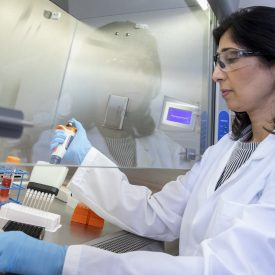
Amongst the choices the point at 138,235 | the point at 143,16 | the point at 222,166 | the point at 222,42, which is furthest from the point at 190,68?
the point at 138,235

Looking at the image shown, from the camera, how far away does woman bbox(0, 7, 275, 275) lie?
71 centimetres

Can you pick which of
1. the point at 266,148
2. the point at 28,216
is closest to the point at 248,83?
the point at 266,148

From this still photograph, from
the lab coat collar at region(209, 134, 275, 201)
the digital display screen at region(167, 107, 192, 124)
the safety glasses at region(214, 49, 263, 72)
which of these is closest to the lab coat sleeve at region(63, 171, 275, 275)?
the lab coat collar at region(209, 134, 275, 201)

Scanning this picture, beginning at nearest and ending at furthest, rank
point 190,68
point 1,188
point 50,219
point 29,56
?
point 29,56, point 50,219, point 1,188, point 190,68

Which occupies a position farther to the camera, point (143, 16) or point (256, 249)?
point (143, 16)

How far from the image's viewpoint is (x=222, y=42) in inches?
42.9

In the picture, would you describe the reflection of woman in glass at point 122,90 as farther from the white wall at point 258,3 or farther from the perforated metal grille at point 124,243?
the white wall at point 258,3

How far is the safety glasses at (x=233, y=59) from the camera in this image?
1008mm

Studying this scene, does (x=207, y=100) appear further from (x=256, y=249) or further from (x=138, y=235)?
(x=256, y=249)

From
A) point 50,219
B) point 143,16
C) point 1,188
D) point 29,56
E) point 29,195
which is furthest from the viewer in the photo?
point 143,16

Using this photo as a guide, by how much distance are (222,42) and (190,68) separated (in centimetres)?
71

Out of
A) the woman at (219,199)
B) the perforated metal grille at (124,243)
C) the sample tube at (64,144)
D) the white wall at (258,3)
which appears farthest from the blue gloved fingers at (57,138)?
the white wall at (258,3)

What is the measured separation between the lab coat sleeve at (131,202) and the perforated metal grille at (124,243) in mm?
25

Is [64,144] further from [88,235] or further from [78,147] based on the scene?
[88,235]
